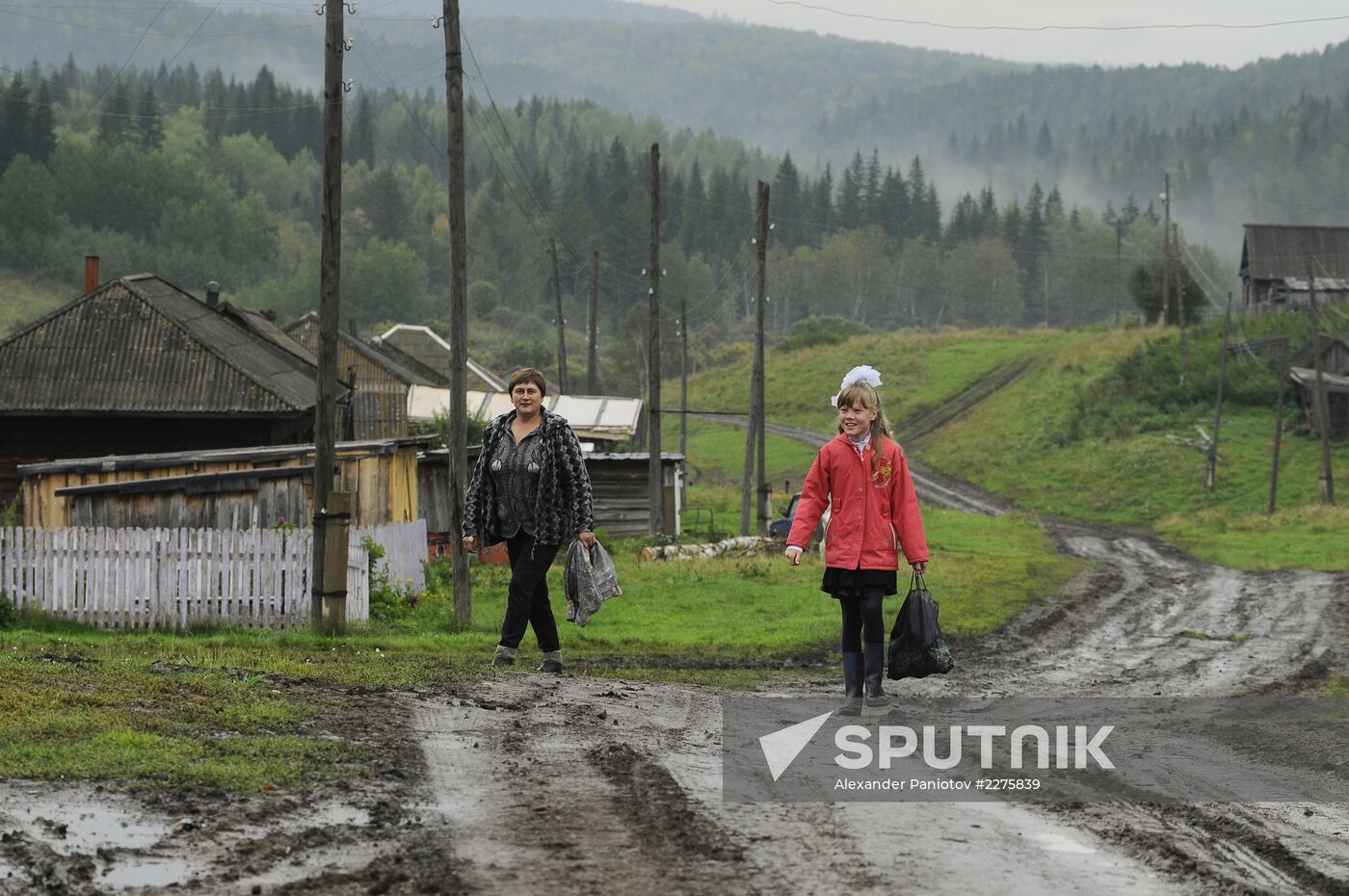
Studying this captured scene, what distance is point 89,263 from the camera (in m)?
→ 37.6

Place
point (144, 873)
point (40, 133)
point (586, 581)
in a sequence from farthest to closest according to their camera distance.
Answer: point (40, 133) < point (586, 581) < point (144, 873)

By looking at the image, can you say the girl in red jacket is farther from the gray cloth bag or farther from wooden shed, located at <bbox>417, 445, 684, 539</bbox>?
wooden shed, located at <bbox>417, 445, 684, 539</bbox>

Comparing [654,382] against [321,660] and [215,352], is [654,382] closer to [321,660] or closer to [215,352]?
[215,352]

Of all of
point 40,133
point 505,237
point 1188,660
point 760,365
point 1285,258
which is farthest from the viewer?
point 505,237

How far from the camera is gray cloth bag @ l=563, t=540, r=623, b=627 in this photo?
11.4 m

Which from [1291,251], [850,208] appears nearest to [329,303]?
[1291,251]

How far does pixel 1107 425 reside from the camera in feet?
227

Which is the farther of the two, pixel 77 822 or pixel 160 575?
pixel 160 575

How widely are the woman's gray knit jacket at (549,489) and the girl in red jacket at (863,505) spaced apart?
7.28ft

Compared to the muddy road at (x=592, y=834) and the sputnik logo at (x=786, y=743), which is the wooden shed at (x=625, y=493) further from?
the muddy road at (x=592, y=834)

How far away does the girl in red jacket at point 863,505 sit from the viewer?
31.1 ft

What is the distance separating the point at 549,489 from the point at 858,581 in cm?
262

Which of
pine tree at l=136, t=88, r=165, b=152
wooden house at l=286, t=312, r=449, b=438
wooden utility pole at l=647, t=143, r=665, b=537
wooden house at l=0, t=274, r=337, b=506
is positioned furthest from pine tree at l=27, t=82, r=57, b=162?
wooden house at l=0, t=274, r=337, b=506

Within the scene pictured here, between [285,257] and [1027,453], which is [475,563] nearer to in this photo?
[1027,453]
